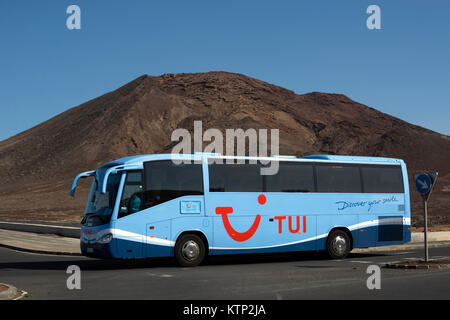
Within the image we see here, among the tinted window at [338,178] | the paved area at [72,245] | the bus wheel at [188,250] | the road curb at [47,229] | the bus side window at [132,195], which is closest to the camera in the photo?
the bus side window at [132,195]

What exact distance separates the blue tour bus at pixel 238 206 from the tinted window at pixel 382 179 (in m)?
0.03

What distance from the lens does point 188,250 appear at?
53.7ft

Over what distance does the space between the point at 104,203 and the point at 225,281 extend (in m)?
4.85

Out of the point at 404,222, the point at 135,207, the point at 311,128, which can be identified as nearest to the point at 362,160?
the point at 404,222

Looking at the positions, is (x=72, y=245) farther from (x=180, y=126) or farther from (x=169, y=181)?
(x=180, y=126)

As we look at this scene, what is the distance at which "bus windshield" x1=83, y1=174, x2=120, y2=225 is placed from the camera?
1566 cm

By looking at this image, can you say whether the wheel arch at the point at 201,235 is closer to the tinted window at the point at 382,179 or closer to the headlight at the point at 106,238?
the headlight at the point at 106,238

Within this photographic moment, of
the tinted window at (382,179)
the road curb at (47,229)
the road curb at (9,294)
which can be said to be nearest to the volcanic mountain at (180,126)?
the road curb at (47,229)

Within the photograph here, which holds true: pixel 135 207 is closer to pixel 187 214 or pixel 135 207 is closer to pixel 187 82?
pixel 187 214

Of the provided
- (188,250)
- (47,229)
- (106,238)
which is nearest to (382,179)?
(188,250)

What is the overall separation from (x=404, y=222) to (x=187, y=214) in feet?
25.9

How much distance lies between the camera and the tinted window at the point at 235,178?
16844 mm

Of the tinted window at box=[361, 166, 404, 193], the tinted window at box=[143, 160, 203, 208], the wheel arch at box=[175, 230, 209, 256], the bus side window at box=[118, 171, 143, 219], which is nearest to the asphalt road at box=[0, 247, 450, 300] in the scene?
the wheel arch at box=[175, 230, 209, 256]
